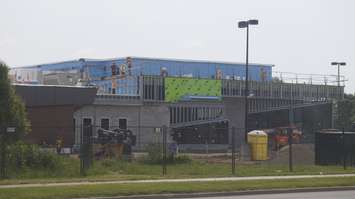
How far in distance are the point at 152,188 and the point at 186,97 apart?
184ft

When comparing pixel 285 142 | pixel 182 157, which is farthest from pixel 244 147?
pixel 182 157

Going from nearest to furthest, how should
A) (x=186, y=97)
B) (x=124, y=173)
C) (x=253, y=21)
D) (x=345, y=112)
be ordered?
(x=124, y=173)
(x=253, y=21)
(x=186, y=97)
(x=345, y=112)

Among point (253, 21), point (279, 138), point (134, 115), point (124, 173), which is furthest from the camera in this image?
point (134, 115)

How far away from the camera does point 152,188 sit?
71.4ft

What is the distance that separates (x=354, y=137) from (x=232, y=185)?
54.1ft

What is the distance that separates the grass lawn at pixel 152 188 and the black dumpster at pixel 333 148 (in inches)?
429

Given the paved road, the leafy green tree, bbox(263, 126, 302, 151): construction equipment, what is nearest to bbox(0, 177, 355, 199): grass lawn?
the paved road

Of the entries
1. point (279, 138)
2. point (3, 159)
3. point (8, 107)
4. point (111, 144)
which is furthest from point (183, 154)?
point (3, 159)

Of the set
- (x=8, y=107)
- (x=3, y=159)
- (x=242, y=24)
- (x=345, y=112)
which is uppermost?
(x=242, y=24)

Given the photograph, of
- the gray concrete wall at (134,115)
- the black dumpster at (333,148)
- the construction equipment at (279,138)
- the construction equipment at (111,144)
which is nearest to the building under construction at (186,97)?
the gray concrete wall at (134,115)

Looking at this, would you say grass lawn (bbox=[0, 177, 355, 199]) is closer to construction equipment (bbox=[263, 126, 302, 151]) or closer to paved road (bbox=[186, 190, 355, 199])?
paved road (bbox=[186, 190, 355, 199])

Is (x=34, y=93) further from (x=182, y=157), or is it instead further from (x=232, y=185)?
(x=232, y=185)

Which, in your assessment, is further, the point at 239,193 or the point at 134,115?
the point at 134,115

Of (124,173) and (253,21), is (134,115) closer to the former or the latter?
(253,21)
